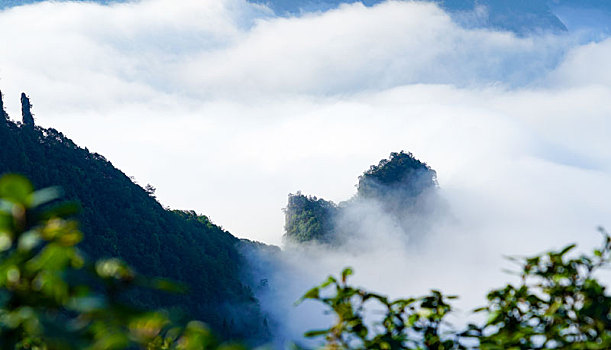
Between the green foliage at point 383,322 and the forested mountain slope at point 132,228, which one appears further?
the forested mountain slope at point 132,228

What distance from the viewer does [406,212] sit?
56.1m

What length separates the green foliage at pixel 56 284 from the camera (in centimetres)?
52

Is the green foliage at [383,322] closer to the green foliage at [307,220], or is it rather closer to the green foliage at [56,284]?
the green foliage at [56,284]

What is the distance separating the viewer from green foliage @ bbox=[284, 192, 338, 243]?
45844mm

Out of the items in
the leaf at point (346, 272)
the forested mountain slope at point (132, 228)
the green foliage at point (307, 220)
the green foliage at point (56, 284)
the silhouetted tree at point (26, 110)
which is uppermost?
the green foliage at point (307, 220)

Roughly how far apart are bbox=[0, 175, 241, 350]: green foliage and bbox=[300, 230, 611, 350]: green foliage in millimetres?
451

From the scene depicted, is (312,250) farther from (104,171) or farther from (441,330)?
(441,330)

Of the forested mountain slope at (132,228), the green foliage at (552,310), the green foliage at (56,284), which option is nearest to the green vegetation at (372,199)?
the forested mountain slope at (132,228)

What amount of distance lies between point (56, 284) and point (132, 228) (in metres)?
25.6

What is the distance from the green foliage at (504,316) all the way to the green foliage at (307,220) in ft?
146

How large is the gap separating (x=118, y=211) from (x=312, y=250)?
2273 cm

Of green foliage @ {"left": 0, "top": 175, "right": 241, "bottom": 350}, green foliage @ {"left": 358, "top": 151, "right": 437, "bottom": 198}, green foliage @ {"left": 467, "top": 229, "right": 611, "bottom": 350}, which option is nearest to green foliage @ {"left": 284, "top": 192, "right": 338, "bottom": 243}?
green foliage @ {"left": 358, "top": 151, "right": 437, "bottom": 198}

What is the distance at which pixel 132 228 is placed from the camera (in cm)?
2488

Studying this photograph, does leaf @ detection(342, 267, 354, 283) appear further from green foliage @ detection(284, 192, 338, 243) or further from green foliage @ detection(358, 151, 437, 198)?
green foliage @ detection(358, 151, 437, 198)
